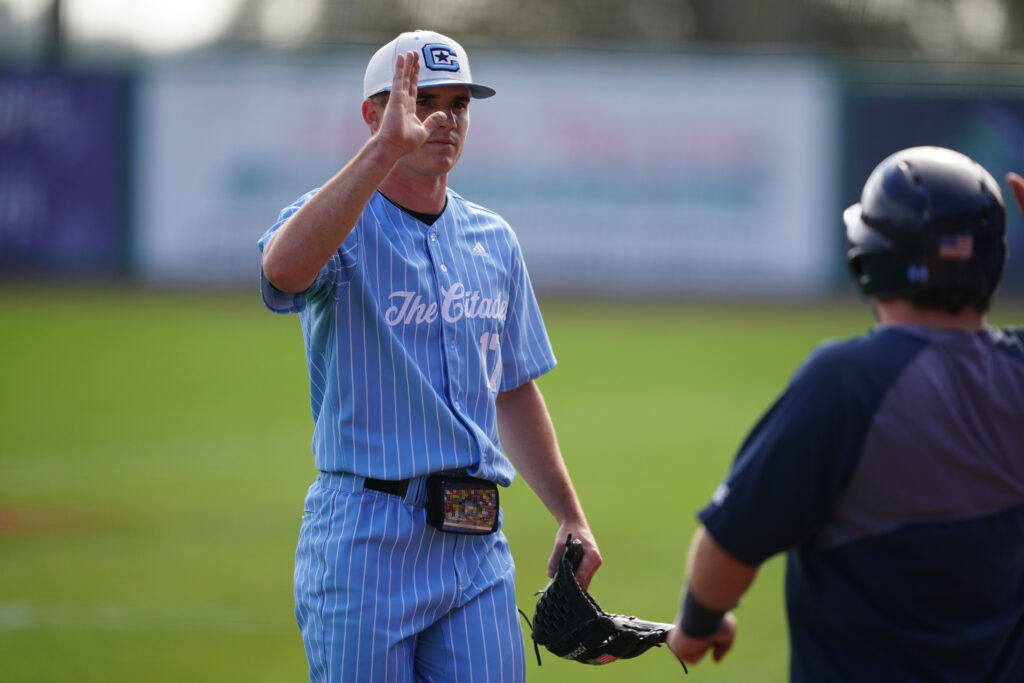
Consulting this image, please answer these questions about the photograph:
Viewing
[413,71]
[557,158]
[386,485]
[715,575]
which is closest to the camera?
[715,575]

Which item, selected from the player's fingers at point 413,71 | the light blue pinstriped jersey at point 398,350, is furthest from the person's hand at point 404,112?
the light blue pinstriped jersey at point 398,350

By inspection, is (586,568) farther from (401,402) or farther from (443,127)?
(443,127)

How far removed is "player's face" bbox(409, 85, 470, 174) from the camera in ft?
12.3

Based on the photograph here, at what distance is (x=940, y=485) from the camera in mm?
2576

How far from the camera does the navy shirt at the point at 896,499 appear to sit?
255cm

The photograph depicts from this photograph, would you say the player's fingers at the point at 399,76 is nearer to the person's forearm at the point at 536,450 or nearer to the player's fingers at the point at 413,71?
the player's fingers at the point at 413,71

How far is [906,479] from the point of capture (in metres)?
2.56

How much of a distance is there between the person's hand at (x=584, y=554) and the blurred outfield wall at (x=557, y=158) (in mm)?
22694

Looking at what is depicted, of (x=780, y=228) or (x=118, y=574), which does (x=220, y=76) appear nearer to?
(x=780, y=228)

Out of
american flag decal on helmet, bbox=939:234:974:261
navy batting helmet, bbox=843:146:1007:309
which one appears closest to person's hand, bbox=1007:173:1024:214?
navy batting helmet, bbox=843:146:1007:309

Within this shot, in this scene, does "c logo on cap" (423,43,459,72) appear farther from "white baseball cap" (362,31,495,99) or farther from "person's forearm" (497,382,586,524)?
"person's forearm" (497,382,586,524)

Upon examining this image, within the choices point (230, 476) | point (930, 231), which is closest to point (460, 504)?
point (930, 231)

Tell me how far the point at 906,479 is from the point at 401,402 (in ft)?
4.75

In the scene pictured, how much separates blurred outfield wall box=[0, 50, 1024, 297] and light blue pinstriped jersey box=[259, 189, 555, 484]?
2281 centimetres
